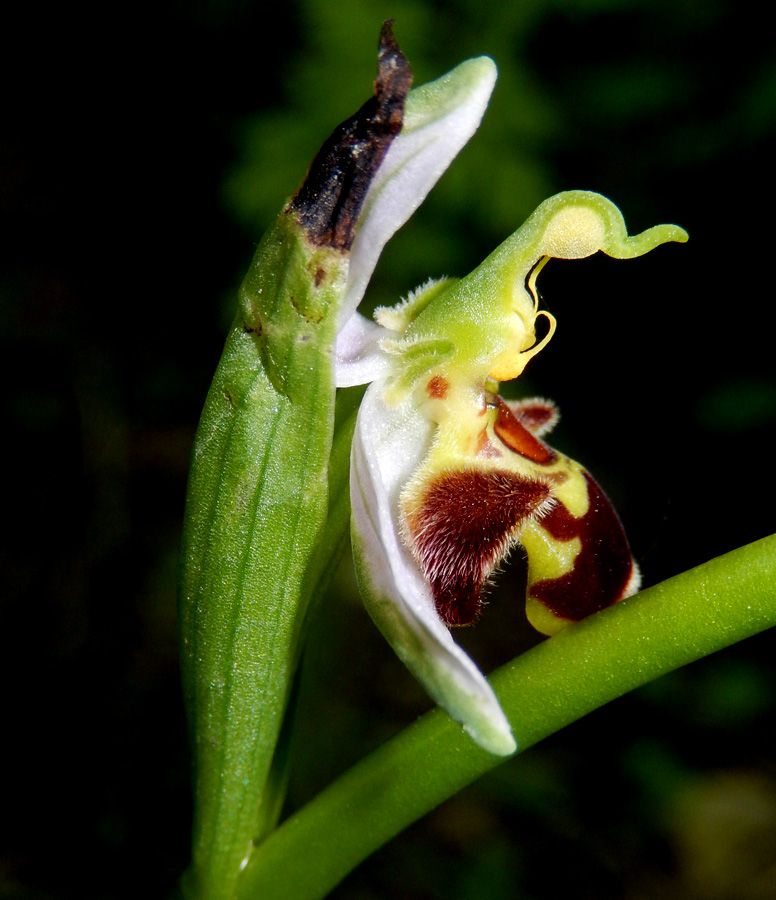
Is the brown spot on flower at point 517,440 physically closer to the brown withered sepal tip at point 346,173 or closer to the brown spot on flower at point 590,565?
the brown spot on flower at point 590,565

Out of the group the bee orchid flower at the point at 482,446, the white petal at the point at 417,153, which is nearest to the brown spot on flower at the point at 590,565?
the bee orchid flower at the point at 482,446

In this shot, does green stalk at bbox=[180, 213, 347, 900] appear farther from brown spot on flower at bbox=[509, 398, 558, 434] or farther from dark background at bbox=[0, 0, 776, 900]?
dark background at bbox=[0, 0, 776, 900]

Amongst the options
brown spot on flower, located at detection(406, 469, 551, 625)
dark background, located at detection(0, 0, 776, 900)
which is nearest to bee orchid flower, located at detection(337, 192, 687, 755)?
brown spot on flower, located at detection(406, 469, 551, 625)

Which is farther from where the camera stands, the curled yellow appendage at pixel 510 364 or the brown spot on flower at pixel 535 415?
the brown spot on flower at pixel 535 415

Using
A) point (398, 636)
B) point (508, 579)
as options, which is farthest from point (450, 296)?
point (508, 579)

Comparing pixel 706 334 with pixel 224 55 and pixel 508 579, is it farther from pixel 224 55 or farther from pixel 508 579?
pixel 224 55
